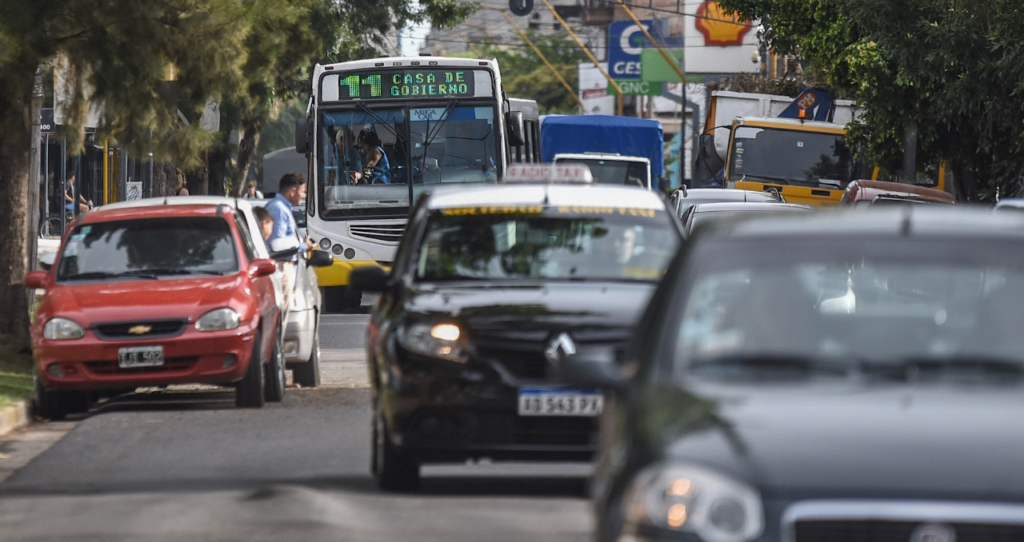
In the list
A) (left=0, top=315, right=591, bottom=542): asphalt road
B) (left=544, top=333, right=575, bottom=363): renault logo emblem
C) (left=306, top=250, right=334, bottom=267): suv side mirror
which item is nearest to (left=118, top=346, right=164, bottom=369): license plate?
(left=0, top=315, right=591, bottom=542): asphalt road

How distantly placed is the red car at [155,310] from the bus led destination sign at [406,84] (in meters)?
8.27

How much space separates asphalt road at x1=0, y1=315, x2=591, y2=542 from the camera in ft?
23.6

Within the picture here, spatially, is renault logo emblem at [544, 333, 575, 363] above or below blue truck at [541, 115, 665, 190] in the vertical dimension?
below

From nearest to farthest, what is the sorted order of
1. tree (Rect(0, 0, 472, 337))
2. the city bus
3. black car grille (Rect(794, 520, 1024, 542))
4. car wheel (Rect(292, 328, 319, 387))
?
black car grille (Rect(794, 520, 1024, 542)) < car wheel (Rect(292, 328, 319, 387)) < tree (Rect(0, 0, 472, 337)) < the city bus

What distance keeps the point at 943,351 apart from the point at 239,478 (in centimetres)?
497

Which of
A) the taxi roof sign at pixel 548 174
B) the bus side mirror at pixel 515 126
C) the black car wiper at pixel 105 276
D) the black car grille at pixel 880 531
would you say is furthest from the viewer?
the bus side mirror at pixel 515 126

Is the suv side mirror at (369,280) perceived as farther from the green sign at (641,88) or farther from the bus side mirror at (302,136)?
the green sign at (641,88)

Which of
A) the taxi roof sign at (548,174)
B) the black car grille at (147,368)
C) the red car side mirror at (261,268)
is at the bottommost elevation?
the black car grille at (147,368)

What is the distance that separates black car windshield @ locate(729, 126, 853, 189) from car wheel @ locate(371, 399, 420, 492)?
21644 mm

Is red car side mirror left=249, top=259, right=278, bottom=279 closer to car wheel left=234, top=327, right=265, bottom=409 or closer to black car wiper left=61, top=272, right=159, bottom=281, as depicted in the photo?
car wheel left=234, top=327, right=265, bottom=409

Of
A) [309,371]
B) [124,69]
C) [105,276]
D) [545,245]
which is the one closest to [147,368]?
[105,276]

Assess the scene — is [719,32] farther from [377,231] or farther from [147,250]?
[147,250]

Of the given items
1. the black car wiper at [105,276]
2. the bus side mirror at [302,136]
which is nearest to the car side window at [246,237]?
the black car wiper at [105,276]

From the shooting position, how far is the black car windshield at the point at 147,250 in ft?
39.5
